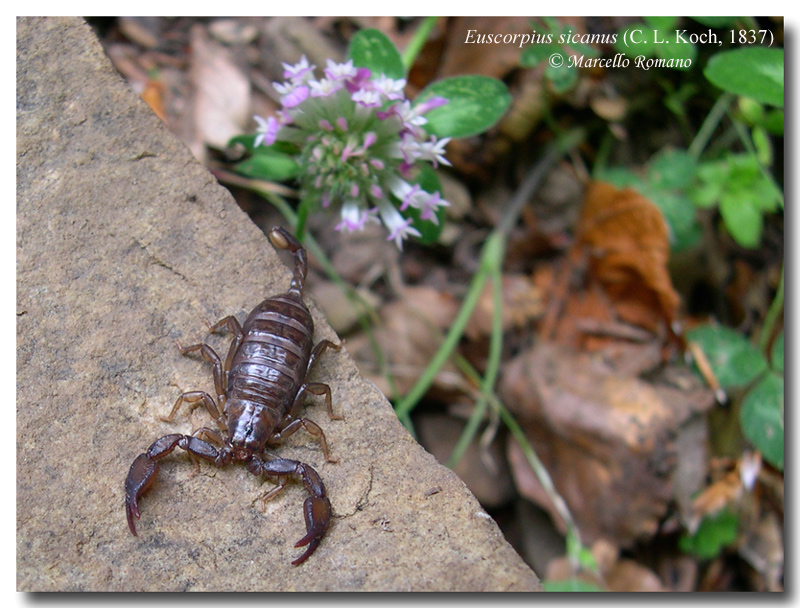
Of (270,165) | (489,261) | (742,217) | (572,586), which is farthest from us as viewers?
(489,261)

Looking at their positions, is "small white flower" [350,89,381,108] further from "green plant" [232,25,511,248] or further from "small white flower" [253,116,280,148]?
"small white flower" [253,116,280,148]

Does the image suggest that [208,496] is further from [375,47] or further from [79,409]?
[375,47]

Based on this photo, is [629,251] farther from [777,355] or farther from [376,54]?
[376,54]

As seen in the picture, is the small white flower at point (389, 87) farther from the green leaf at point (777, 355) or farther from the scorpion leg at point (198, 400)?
the green leaf at point (777, 355)

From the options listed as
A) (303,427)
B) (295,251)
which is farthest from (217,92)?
(303,427)

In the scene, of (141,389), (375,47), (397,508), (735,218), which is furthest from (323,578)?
(735,218)

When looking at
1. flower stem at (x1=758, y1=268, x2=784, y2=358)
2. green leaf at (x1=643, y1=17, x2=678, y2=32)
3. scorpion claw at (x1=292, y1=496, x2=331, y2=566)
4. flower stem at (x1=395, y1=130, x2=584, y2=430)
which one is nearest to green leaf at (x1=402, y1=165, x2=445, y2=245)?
flower stem at (x1=395, y1=130, x2=584, y2=430)
